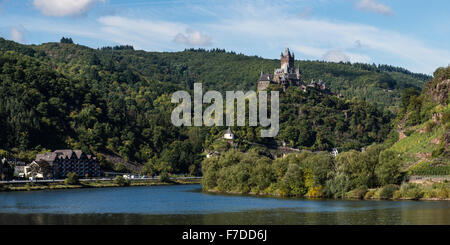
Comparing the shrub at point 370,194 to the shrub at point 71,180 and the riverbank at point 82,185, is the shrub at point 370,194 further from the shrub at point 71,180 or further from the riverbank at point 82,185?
the shrub at point 71,180

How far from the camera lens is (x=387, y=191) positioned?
258ft

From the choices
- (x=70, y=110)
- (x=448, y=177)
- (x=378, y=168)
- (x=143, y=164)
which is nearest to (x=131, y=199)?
(x=378, y=168)

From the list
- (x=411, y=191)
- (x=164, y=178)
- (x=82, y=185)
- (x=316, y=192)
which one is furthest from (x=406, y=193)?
(x=164, y=178)

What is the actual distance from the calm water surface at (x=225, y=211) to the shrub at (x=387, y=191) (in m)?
4.71

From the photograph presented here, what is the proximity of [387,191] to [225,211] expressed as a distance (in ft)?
77.0

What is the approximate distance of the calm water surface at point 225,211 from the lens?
57.8 metres

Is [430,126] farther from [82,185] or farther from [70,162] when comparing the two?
[70,162]

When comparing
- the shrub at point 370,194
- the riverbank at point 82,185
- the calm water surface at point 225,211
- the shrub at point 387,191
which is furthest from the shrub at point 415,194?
the riverbank at point 82,185

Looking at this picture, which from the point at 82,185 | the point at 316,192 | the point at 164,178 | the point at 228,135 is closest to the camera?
the point at 316,192

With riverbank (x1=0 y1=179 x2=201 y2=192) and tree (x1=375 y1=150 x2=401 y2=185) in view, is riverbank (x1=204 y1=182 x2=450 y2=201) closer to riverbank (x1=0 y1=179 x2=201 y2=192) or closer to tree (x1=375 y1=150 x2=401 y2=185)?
tree (x1=375 y1=150 x2=401 y2=185)

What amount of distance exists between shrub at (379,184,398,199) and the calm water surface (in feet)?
15.5
